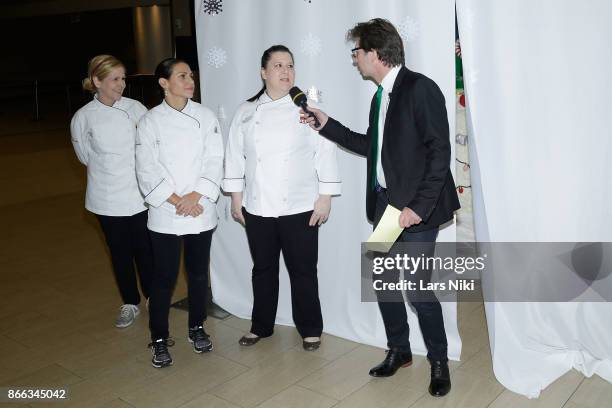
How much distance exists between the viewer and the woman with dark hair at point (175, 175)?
9.68ft

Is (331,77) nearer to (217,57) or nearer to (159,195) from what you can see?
(217,57)

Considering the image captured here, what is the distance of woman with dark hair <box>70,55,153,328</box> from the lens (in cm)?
340

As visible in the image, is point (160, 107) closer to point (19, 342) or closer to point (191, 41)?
point (191, 41)

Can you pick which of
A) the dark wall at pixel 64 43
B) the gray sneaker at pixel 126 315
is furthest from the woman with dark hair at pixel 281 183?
the dark wall at pixel 64 43

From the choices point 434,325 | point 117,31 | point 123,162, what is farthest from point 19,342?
point 117,31

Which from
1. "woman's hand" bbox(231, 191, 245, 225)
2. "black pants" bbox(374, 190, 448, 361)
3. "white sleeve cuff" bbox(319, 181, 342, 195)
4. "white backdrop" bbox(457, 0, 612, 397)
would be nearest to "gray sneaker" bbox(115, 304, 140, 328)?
"woman's hand" bbox(231, 191, 245, 225)

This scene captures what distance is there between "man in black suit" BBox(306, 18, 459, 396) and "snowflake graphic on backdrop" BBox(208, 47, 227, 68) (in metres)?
0.86

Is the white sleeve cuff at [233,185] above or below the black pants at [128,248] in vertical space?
A: above

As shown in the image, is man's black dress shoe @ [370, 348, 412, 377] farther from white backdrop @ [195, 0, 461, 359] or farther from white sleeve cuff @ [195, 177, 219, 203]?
white sleeve cuff @ [195, 177, 219, 203]

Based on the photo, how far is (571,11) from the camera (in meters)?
2.64

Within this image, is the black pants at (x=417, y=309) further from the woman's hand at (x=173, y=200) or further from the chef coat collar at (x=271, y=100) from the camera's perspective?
the woman's hand at (x=173, y=200)

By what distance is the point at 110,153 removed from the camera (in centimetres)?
343

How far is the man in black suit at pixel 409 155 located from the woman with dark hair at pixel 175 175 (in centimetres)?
55

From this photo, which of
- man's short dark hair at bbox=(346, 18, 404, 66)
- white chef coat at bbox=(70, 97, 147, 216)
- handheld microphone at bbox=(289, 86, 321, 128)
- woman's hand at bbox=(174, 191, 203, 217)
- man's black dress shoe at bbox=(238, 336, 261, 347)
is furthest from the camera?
white chef coat at bbox=(70, 97, 147, 216)
